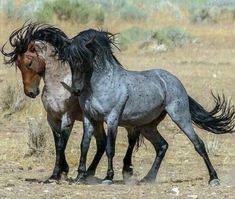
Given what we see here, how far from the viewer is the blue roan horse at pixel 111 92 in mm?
9836

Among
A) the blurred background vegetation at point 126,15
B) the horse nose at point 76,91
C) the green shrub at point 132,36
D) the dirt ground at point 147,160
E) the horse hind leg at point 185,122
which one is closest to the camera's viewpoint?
the dirt ground at point 147,160

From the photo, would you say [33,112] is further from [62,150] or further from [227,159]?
[62,150]

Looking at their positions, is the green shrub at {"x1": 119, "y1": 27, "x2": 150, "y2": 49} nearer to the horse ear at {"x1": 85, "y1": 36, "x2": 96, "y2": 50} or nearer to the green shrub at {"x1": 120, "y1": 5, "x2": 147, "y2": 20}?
the green shrub at {"x1": 120, "y1": 5, "x2": 147, "y2": 20}

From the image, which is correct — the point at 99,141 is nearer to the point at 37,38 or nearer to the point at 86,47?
the point at 86,47

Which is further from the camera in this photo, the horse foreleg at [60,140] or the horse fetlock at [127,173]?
the horse fetlock at [127,173]

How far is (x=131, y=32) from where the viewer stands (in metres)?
33.5

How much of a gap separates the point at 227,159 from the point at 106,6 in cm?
3557

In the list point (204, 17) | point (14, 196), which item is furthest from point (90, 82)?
point (204, 17)

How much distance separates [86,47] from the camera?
9.95 metres

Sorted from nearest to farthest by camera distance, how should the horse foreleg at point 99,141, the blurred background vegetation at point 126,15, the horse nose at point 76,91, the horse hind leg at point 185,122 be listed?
the horse nose at point 76,91 → the horse foreleg at point 99,141 → the horse hind leg at point 185,122 → the blurred background vegetation at point 126,15

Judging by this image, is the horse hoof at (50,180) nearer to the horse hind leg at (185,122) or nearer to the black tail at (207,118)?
the horse hind leg at (185,122)

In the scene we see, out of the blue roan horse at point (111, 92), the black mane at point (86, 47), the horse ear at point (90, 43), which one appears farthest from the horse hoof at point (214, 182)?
the horse ear at point (90, 43)

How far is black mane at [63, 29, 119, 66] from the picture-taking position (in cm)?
987

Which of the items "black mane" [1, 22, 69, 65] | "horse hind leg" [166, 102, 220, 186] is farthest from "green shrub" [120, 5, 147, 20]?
"black mane" [1, 22, 69, 65]
